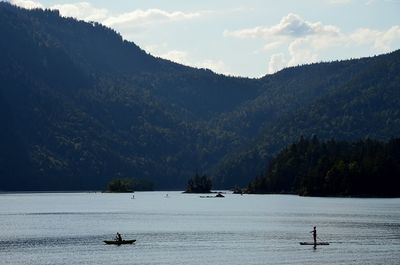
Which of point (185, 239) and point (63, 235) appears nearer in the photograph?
point (185, 239)

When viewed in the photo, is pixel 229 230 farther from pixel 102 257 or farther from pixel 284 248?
pixel 102 257

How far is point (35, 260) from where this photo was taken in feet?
417

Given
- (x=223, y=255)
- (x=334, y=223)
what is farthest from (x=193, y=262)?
(x=334, y=223)

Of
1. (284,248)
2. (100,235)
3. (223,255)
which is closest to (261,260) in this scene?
(223,255)

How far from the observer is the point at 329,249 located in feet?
463

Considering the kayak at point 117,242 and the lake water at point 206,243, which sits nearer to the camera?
the lake water at point 206,243

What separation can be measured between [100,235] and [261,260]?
49.8 m

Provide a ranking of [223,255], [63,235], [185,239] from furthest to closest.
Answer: [63,235], [185,239], [223,255]

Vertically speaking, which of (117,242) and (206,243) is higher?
(117,242)

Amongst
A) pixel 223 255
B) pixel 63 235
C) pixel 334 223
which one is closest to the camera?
pixel 223 255

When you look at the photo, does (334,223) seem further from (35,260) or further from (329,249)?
(35,260)

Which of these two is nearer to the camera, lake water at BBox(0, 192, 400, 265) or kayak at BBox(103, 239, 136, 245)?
lake water at BBox(0, 192, 400, 265)

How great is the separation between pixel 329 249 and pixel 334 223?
53.2 m

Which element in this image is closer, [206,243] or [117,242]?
[117,242]
